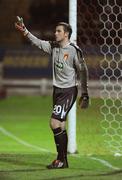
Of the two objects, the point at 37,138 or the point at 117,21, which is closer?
the point at 117,21

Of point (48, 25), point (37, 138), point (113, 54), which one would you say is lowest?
point (37, 138)

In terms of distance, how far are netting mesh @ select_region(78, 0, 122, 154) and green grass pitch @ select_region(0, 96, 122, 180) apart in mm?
356

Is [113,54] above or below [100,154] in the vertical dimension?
above

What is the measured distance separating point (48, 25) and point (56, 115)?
1043 inches

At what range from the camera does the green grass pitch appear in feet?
30.3

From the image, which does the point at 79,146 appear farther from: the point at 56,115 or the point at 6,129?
the point at 6,129

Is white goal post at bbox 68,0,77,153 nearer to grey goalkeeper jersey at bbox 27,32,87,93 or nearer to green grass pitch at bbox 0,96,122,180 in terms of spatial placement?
green grass pitch at bbox 0,96,122,180

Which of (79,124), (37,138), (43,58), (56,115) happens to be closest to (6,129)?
(37,138)

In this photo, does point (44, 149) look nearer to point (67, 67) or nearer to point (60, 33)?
point (67, 67)

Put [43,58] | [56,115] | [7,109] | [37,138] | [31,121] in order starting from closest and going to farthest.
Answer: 1. [56,115]
2. [37,138]
3. [31,121]
4. [7,109]
5. [43,58]

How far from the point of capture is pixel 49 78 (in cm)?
2664

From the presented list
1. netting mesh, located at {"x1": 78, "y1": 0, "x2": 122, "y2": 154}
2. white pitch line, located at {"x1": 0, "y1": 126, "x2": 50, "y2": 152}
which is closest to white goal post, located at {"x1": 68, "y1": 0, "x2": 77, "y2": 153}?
netting mesh, located at {"x1": 78, "y1": 0, "x2": 122, "y2": 154}

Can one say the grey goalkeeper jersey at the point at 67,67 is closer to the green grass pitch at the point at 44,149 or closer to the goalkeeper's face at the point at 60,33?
the goalkeeper's face at the point at 60,33

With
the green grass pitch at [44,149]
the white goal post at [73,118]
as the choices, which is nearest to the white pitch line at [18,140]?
the green grass pitch at [44,149]
